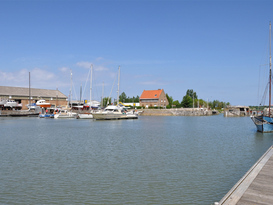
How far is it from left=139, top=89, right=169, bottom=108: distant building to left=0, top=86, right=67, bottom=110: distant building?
1714 inches

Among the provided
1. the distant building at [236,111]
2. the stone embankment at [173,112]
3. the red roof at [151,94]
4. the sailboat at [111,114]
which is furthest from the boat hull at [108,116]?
the distant building at [236,111]

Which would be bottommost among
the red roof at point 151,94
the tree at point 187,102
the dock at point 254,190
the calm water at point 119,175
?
the calm water at point 119,175

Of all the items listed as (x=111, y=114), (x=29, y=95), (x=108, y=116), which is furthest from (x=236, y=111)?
(x=29, y=95)

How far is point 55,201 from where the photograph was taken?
1191 cm

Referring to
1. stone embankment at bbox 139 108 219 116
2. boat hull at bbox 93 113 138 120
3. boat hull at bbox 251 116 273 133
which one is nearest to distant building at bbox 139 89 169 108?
stone embankment at bbox 139 108 219 116

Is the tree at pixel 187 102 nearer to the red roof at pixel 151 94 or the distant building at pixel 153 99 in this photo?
the distant building at pixel 153 99

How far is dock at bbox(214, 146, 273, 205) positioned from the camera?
28.8ft

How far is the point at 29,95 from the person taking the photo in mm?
123188

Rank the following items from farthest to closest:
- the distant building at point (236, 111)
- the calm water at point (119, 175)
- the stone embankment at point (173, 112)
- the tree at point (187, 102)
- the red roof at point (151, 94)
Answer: the tree at point (187, 102) → the red roof at point (151, 94) → the distant building at point (236, 111) → the stone embankment at point (173, 112) → the calm water at point (119, 175)

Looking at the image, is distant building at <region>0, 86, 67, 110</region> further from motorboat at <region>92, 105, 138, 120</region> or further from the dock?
the dock

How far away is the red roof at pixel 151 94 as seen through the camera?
146 m

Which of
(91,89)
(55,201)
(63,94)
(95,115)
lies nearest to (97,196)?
(55,201)

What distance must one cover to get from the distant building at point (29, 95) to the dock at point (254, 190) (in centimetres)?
11898

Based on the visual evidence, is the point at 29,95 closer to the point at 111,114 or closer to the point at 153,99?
the point at 153,99
